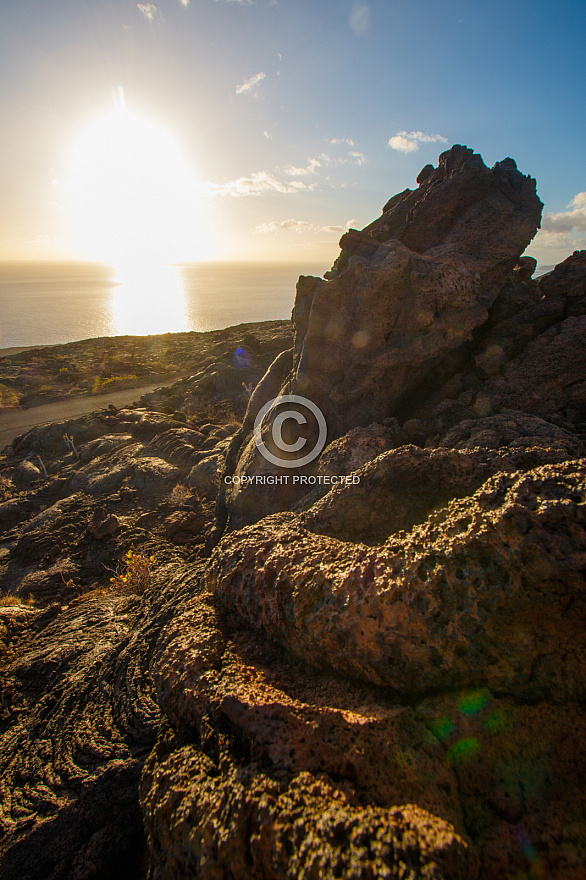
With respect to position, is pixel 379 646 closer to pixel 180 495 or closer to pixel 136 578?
pixel 136 578

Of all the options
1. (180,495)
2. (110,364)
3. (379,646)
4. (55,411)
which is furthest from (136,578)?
(110,364)

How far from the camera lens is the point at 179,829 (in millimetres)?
1979

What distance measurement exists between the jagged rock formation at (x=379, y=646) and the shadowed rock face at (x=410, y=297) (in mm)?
41

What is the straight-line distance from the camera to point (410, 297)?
17.5 feet

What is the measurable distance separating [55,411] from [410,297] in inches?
894

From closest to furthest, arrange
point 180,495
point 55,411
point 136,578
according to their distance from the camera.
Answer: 1. point 136,578
2. point 180,495
3. point 55,411

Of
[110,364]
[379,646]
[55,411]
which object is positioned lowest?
[55,411]

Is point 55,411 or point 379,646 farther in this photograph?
point 55,411

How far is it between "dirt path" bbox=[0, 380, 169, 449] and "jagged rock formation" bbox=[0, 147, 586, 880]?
17.0 m

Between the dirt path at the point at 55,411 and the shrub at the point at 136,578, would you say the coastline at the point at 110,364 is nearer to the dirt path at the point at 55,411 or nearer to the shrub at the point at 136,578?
the dirt path at the point at 55,411

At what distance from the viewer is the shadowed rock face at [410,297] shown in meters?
5.15

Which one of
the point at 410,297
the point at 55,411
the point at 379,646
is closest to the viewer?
the point at 379,646

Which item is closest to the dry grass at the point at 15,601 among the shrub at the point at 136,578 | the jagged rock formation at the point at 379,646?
the jagged rock formation at the point at 379,646

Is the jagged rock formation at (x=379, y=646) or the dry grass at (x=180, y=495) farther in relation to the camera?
the dry grass at (x=180, y=495)
